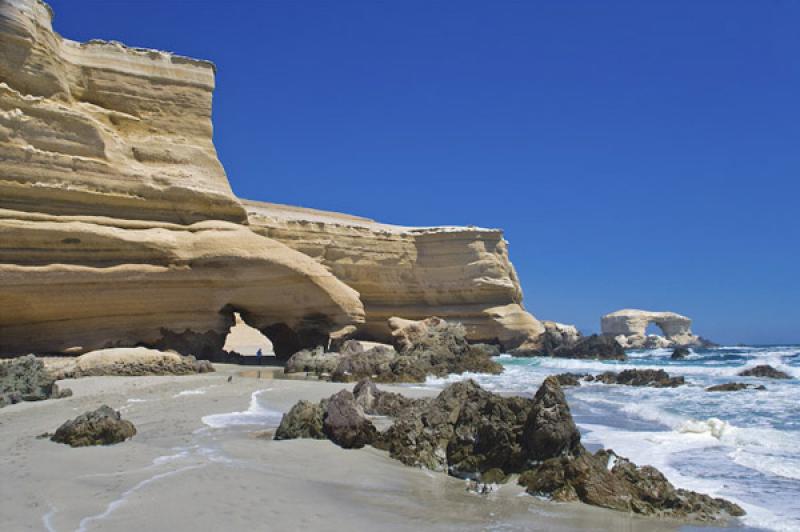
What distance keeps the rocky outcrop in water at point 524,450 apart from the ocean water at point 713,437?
825mm

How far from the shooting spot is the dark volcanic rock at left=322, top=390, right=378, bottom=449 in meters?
8.48

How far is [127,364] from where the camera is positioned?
642 inches

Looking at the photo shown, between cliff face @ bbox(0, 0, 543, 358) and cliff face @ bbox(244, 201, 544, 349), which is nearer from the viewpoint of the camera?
cliff face @ bbox(0, 0, 543, 358)

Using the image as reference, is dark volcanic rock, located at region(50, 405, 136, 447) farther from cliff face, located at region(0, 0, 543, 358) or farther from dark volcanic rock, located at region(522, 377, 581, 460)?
cliff face, located at region(0, 0, 543, 358)

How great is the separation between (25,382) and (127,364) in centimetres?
451

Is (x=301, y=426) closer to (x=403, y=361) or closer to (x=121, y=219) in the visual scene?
(x=403, y=361)

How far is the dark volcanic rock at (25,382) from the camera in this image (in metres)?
11.4

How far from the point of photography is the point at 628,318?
73312 mm

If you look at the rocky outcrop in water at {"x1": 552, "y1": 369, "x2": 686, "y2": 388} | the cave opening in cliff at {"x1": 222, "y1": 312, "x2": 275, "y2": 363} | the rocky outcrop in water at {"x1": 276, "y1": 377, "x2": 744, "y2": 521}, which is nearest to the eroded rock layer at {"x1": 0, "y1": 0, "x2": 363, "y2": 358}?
the rocky outcrop in water at {"x1": 552, "y1": 369, "x2": 686, "y2": 388}

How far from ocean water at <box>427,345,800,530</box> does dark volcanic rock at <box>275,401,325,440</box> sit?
3.92 meters

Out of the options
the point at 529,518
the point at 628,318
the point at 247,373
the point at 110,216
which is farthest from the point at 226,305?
the point at 628,318

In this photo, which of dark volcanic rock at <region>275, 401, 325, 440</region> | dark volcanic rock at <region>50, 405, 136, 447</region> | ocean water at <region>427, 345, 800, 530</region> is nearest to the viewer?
ocean water at <region>427, 345, 800, 530</region>

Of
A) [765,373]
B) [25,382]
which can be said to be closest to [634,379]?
[765,373]

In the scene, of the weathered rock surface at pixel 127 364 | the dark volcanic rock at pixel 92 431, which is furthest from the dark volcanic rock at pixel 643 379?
the dark volcanic rock at pixel 92 431
